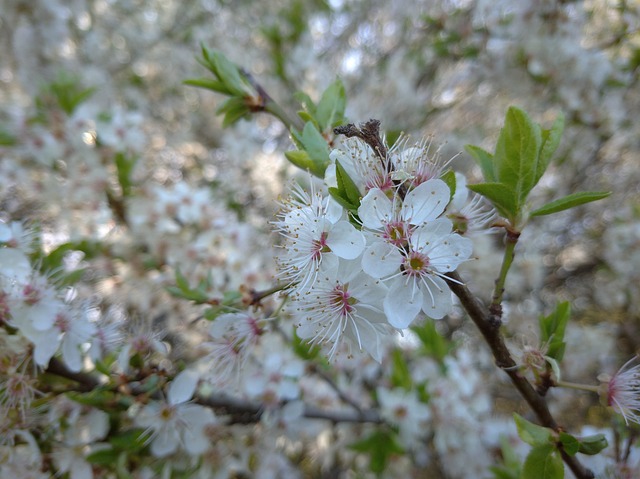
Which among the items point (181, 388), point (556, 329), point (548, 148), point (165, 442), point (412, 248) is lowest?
point (165, 442)

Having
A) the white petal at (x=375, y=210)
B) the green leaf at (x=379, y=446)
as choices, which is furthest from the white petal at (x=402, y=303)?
the green leaf at (x=379, y=446)

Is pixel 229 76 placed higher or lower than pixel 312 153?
higher

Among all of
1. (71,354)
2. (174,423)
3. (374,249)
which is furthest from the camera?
(174,423)

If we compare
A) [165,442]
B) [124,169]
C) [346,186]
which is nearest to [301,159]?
[346,186]

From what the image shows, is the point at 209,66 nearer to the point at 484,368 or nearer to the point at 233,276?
the point at 233,276

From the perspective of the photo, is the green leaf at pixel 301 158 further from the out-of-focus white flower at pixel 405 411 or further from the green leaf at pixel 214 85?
the out-of-focus white flower at pixel 405 411

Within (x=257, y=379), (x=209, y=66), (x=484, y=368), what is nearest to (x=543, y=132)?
(x=209, y=66)

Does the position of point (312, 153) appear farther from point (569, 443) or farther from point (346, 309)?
point (569, 443)
